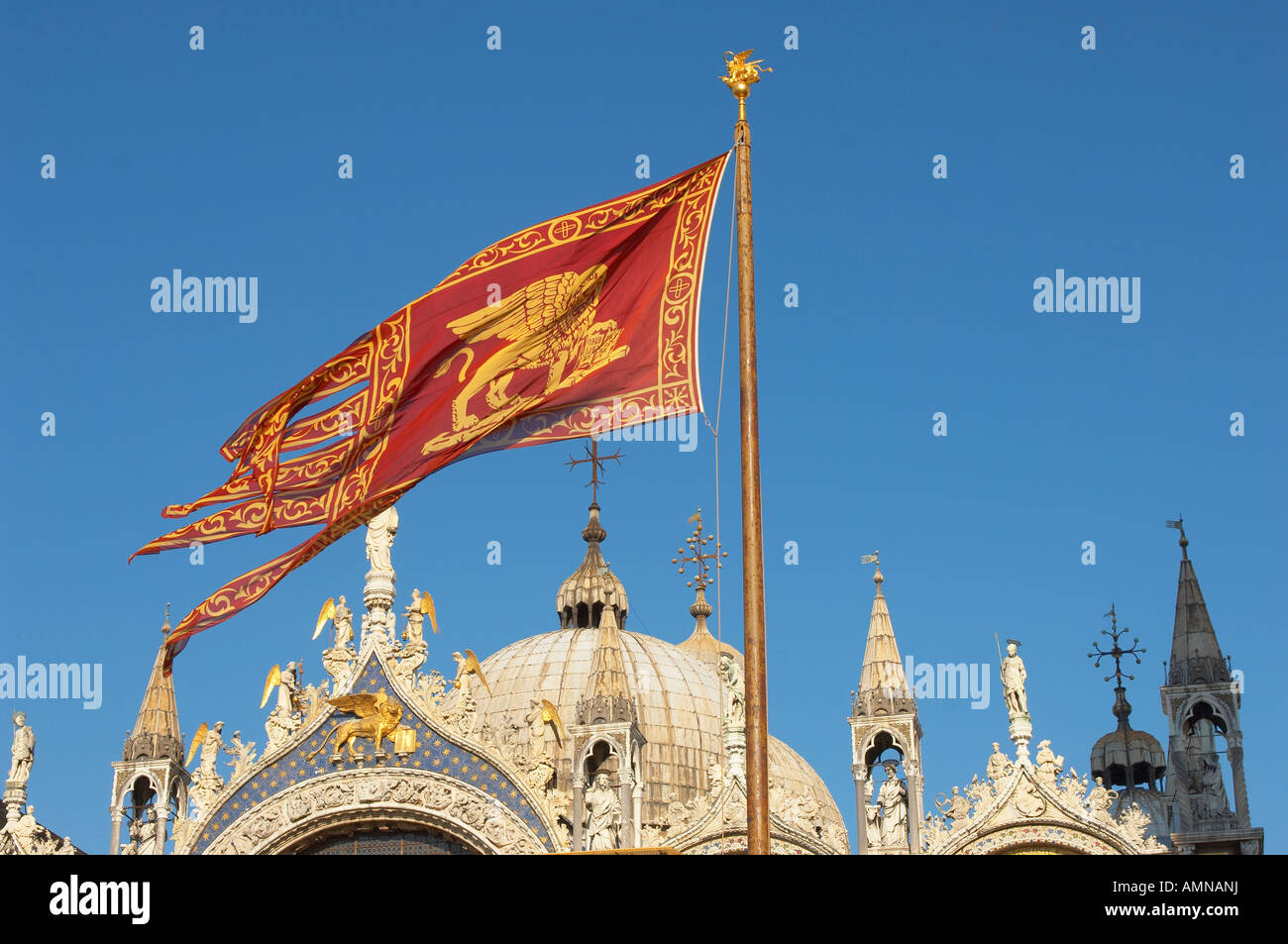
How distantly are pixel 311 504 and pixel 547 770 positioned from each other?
44.8ft

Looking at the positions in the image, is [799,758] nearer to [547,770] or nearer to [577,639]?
[577,639]

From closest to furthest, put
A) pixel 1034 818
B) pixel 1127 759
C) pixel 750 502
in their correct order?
1. pixel 750 502
2. pixel 1034 818
3. pixel 1127 759

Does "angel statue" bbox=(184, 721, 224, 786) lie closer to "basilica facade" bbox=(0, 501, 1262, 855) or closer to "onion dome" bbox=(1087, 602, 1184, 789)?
"basilica facade" bbox=(0, 501, 1262, 855)

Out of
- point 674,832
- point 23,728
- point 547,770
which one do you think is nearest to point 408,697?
point 547,770

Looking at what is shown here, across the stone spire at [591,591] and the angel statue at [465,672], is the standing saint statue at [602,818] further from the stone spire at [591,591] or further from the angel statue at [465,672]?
the stone spire at [591,591]

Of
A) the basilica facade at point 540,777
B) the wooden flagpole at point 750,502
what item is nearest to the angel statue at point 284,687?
the basilica facade at point 540,777

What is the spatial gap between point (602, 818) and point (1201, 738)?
10531 mm

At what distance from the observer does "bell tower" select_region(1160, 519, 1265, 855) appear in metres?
27.8

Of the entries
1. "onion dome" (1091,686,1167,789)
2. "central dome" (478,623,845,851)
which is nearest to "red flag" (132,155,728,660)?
"central dome" (478,623,845,851)

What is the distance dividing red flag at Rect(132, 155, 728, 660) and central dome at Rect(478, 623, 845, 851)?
24803 millimetres

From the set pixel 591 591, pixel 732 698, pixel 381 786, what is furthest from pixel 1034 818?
pixel 591 591

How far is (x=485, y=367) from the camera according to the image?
17.6m

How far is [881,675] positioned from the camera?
29766mm

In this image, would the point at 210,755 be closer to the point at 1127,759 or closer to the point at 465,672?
the point at 465,672
